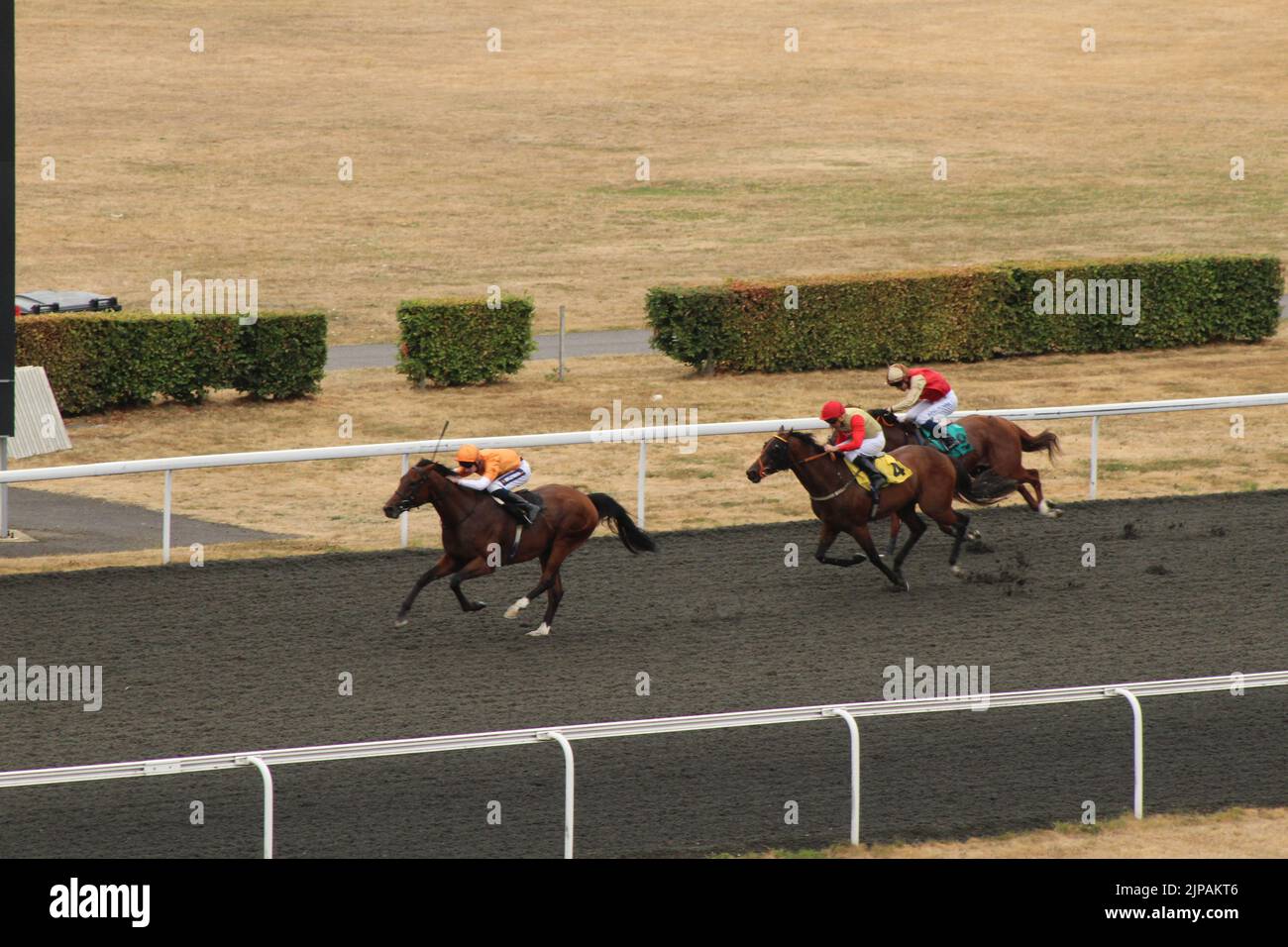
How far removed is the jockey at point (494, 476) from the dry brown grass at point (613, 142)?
38.1 feet

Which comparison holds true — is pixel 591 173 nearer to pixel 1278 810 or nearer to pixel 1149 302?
pixel 1149 302

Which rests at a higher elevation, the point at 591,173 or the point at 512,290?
the point at 591,173

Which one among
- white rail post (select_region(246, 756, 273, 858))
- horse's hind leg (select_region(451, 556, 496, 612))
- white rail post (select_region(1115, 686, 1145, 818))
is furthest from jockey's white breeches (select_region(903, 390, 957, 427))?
white rail post (select_region(246, 756, 273, 858))

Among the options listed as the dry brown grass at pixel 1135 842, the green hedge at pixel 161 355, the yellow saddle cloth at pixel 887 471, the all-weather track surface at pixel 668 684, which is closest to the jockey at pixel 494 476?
the all-weather track surface at pixel 668 684

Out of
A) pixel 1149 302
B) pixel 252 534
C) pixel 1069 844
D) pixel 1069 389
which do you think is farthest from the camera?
pixel 1149 302

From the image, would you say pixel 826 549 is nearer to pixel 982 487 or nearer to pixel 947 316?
pixel 982 487

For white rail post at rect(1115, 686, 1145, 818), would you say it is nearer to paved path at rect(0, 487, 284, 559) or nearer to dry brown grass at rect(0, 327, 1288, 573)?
dry brown grass at rect(0, 327, 1288, 573)

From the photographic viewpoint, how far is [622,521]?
1126cm

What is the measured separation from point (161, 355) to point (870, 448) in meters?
7.81

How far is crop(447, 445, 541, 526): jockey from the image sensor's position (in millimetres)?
Result: 10773

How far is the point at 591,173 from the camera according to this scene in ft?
99.7

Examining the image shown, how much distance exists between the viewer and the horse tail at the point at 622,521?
11125 mm
